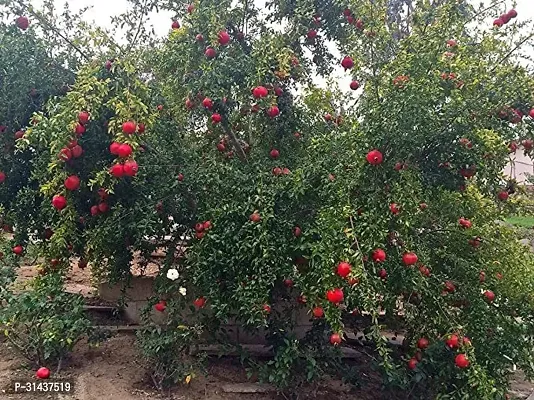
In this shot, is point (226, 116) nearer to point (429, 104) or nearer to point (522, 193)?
point (429, 104)

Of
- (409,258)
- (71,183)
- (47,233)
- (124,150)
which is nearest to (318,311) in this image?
(409,258)

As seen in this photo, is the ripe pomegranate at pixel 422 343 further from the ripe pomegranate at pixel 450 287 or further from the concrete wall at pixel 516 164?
the concrete wall at pixel 516 164

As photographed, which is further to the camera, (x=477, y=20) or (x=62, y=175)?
(x=477, y=20)

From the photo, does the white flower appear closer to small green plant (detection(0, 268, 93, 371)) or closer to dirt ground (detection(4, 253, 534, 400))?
small green plant (detection(0, 268, 93, 371))

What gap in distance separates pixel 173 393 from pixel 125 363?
55 cm

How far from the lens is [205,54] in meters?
3.73

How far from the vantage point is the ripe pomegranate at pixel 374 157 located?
3.14 metres

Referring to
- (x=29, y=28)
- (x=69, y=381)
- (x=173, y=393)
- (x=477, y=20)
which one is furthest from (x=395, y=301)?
(x=29, y=28)

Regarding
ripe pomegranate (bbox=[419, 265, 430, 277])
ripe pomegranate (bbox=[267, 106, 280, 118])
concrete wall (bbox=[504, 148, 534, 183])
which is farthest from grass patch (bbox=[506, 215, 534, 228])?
ripe pomegranate (bbox=[267, 106, 280, 118])

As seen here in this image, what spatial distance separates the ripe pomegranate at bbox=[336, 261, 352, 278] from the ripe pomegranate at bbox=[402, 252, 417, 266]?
48cm

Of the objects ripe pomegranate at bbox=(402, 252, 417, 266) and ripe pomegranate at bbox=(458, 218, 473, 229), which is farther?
ripe pomegranate at bbox=(458, 218, 473, 229)

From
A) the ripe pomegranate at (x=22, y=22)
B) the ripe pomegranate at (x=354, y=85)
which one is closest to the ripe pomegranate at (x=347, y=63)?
the ripe pomegranate at (x=354, y=85)

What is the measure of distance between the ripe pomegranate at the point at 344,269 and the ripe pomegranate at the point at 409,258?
1.59ft

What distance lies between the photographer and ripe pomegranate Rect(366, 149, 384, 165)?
314 centimetres
